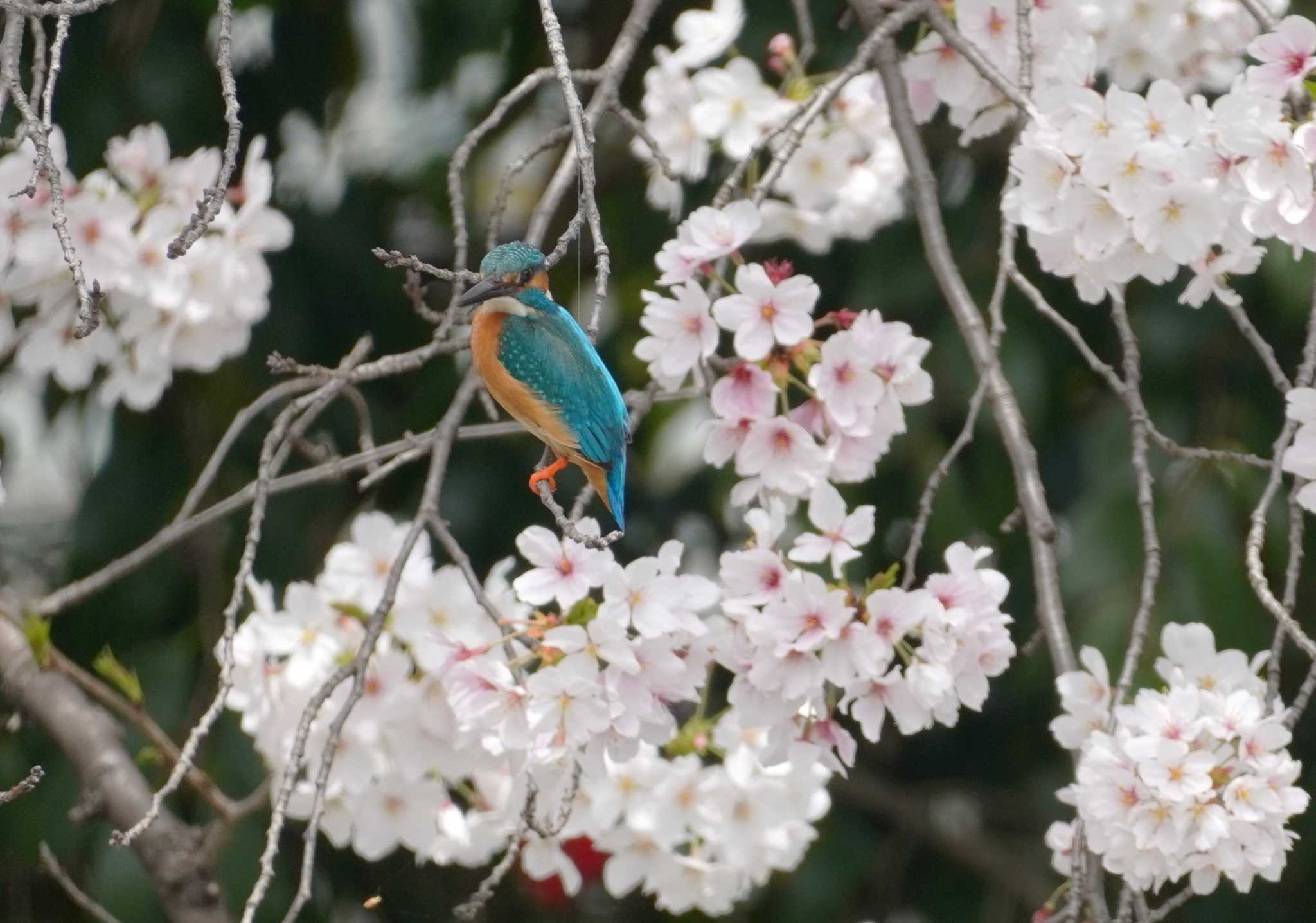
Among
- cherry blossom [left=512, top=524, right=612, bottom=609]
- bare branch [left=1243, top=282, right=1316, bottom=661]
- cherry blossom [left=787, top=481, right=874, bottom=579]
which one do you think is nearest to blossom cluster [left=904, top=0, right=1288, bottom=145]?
bare branch [left=1243, top=282, right=1316, bottom=661]

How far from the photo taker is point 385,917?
3428 millimetres

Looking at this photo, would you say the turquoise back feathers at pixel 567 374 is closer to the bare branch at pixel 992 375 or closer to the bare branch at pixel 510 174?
the bare branch at pixel 510 174

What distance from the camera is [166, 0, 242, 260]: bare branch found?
118cm

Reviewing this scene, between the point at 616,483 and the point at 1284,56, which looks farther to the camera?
the point at 616,483

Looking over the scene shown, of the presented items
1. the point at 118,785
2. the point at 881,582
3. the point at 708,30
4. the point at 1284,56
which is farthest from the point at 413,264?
the point at 708,30

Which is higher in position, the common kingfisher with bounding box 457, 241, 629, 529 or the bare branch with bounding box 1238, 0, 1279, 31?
the bare branch with bounding box 1238, 0, 1279, 31

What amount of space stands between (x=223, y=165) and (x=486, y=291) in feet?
0.90

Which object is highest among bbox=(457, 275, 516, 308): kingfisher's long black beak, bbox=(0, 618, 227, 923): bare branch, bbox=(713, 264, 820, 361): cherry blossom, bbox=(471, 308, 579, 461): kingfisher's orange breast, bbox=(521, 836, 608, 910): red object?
bbox=(713, 264, 820, 361): cherry blossom

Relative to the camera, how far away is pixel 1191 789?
151 centimetres

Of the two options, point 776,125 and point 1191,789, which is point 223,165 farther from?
point 776,125

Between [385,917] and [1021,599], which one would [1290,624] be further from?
[385,917]

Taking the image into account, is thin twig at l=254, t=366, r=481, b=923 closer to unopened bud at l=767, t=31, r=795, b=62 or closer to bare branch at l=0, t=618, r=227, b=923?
bare branch at l=0, t=618, r=227, b=923

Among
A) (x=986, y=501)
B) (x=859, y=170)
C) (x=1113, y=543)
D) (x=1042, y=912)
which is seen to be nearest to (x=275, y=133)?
(x=859, y=170)

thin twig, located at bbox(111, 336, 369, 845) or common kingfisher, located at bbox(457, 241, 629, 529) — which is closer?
thin twig, located at bbox(111, 336, 369, 845)
